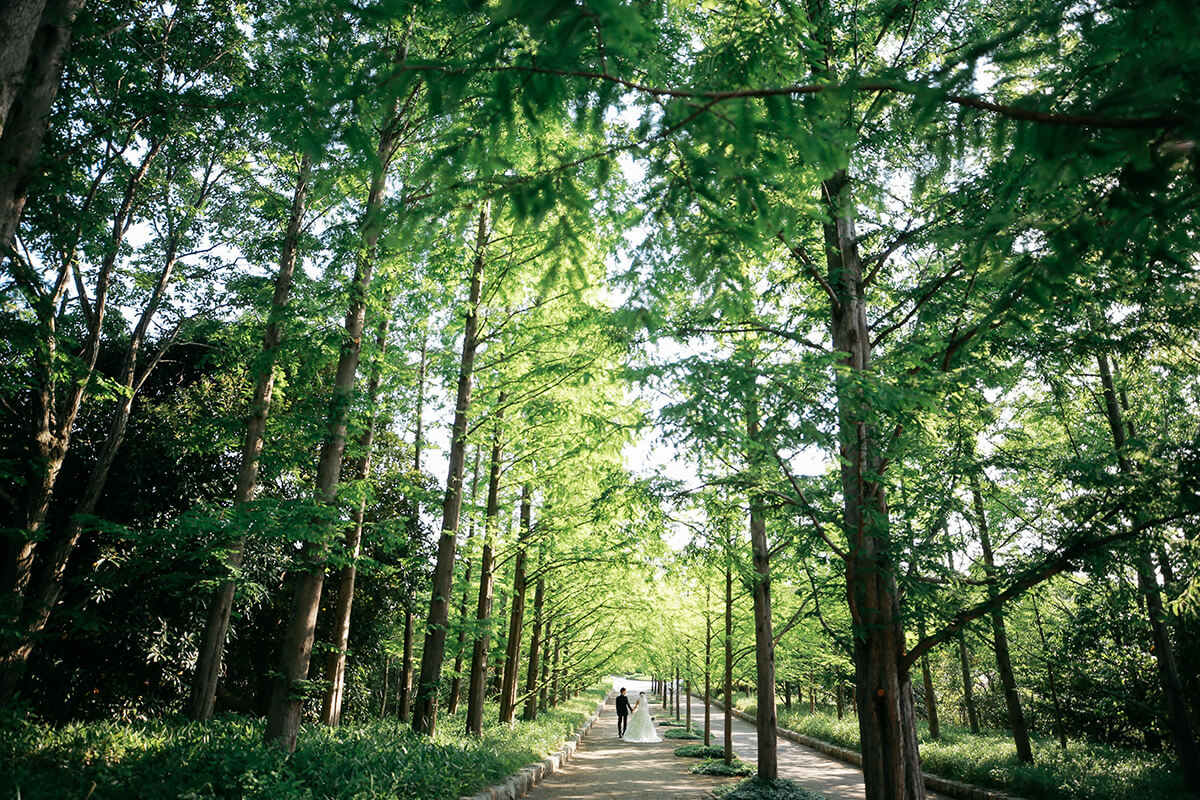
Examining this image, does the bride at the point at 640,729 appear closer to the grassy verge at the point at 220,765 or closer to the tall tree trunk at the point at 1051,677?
the tall tree trunk at the point at 1051,677

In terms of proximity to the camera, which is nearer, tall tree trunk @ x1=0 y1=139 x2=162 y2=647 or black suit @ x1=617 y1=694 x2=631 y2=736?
tall tree trunk @ x1=0 y1=139 x2=162 y2=647

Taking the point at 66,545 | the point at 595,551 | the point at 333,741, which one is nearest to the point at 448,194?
the point at 333,741

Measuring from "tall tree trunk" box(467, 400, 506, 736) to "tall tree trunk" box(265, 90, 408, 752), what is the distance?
304 centimetres

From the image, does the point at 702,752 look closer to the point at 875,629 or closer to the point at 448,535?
the point at 448,535

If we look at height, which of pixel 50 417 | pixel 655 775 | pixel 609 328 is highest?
pixel 609 328

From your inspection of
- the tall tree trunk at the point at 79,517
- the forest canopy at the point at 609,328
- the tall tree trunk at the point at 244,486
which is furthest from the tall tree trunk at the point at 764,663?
the tall tree trunk at the point at 79,517

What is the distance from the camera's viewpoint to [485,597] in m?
11.7

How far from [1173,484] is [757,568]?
763 cm

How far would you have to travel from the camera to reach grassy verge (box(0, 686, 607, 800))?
492cm

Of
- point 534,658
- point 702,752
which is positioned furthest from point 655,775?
point 534,658

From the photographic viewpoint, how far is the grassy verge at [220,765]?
492 cm

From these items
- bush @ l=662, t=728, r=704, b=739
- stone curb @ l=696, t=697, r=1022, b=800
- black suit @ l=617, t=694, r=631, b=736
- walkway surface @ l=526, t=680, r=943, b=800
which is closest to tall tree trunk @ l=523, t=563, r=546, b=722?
walkway surface @ l=526, t=680, r=943, b=800

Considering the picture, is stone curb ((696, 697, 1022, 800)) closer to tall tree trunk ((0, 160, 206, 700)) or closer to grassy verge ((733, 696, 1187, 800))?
grassy verge ((733, 696, 1187, 800))

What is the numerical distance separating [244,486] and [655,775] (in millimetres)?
10488
